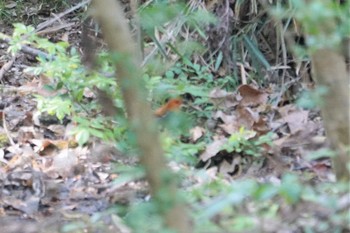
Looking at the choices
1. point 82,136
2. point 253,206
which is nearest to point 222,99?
point 82,136

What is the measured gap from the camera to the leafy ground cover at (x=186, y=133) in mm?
1760

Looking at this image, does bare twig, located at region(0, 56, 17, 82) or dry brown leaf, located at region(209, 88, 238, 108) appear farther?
bare twig, located at region(0, 56, 17, 82)

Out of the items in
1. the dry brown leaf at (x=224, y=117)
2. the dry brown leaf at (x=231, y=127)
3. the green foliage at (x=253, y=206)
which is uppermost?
the dry brown leaf at (x=224, y=117)

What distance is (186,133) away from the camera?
7.87 feet

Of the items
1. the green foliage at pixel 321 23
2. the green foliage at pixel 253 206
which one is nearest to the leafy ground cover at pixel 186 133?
the green foliage at pixel 253 206

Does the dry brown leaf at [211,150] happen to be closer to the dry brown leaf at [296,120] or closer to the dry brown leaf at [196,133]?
the dry brown leaf at [196,133]

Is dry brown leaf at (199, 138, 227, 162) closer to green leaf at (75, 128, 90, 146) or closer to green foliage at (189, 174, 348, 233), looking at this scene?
green leaf at (75, 128, 90, 146)

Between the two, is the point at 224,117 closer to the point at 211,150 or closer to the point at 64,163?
the point at 211,150

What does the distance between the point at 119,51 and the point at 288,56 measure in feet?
7.18

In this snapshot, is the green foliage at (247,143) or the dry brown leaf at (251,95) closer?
the green foliage at (247,143)

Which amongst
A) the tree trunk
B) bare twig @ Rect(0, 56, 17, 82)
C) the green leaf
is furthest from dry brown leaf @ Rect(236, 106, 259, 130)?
bare twig @ Rect(0, 56, 17, 82)

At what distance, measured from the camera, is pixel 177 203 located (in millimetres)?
1509

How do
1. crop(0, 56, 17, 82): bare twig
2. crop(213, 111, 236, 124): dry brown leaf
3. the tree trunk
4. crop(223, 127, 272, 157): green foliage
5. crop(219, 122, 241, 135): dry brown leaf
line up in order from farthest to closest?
crop(0, 56, 17, 82): bare twig → crop(213, 111, 236, 124): dry brown leaf → crop(219, 122, 241, 135): dry brown leaf → crop(223, 127, 272, 157): green foliage → the tree trunk

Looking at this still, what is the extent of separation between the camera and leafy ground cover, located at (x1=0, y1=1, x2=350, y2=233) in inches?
69.3
